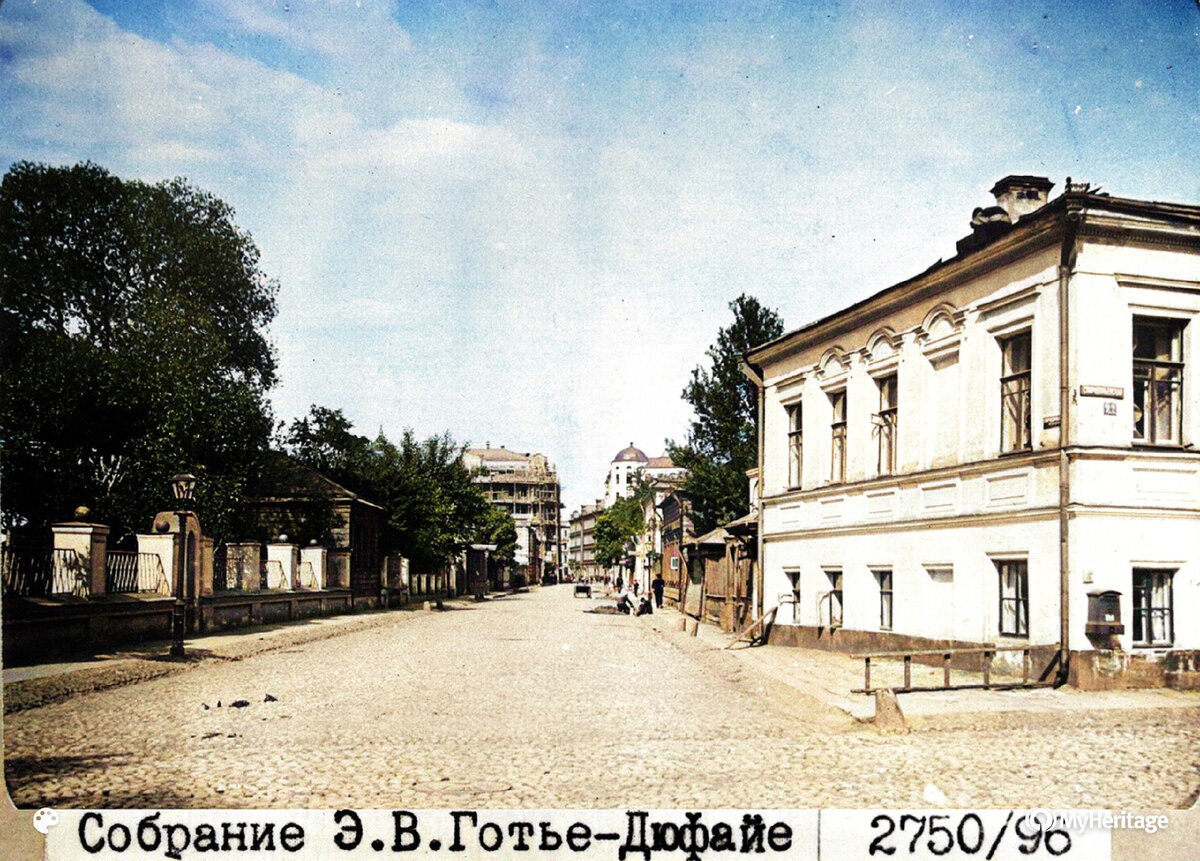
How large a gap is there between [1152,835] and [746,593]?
1621 centimetres

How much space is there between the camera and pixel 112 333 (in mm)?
7531

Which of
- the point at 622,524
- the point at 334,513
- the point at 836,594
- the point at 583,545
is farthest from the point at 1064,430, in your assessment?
the point at 583,545

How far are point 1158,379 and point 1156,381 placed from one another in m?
0.02

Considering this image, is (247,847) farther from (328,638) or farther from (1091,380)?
(328,638)

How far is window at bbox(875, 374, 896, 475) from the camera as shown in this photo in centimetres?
1285

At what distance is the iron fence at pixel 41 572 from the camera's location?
6445 mm

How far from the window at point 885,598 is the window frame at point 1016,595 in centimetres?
291

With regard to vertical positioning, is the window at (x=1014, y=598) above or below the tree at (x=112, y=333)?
below

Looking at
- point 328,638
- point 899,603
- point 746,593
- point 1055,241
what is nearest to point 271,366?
point 1055,241

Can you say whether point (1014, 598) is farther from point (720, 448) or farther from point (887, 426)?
point (720, 448)

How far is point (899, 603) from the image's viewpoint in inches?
484

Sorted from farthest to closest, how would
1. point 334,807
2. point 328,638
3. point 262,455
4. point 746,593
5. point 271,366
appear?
point 746,593, point 328,638, point 262,455, point 271,366, point 334,807
